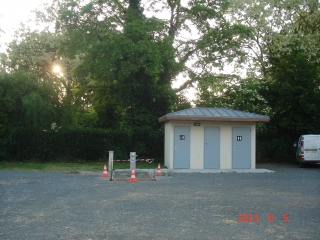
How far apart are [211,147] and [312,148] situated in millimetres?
5820

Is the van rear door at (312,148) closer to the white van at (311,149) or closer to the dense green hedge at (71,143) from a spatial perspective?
the white van at (311,149)

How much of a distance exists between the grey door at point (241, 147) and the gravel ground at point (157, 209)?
5818mm

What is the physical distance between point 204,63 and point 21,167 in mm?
14359

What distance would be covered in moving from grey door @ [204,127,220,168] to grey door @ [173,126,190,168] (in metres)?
0.97

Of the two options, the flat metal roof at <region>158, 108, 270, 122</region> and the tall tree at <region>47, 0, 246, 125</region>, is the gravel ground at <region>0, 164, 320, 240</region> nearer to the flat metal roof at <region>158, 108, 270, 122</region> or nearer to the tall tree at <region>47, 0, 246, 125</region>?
the flat metal roof at <region>158, 108, 270, 122</region>

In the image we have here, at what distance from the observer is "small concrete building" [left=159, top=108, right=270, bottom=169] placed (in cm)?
1981

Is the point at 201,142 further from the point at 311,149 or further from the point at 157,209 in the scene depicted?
the point at 157,209

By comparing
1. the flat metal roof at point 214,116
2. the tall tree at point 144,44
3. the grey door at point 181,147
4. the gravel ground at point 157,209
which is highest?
the tall tree at point 144,44

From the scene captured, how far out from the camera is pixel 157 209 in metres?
9.19

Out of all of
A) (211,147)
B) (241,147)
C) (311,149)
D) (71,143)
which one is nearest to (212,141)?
(211,147)

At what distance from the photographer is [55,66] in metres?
37.2

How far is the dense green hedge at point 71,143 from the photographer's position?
22969 mm

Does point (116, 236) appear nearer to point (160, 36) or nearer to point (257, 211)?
point (257, 211)

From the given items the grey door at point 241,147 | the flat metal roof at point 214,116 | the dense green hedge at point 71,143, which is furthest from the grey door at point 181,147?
the dense green hedge at point 71,143
